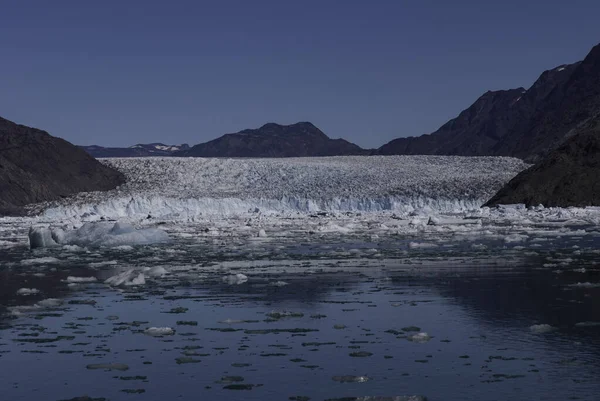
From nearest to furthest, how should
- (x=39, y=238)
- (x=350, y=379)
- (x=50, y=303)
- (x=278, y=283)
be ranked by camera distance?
1. (x=350, y=379)
2. (x=50, y=303)
3. (x=278, y=283)
4. (x=39, y=238)

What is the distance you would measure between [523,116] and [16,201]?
11609cm

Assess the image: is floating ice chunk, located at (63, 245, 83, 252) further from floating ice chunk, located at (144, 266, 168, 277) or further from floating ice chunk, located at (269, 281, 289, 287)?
floating ice chunk, located at (269, 281, 289, 287)

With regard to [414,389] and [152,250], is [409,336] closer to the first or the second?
[414,389]

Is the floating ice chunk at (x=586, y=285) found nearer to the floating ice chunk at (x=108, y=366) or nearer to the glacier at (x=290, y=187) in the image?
the floating ice chunk at (x=108, y=366)

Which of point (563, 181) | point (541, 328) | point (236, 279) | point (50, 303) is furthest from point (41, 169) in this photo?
point (541, 328)

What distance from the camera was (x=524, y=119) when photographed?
143875mm

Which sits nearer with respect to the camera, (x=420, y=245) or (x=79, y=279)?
(x=79, y=279)

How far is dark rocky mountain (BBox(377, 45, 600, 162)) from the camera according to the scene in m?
103

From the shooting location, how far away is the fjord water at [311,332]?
5902 mm

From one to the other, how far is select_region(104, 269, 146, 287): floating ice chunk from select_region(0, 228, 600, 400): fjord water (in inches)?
6.0

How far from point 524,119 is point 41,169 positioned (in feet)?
346

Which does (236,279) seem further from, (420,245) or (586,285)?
(420,245)

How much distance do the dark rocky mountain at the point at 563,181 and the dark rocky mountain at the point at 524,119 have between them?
29.1 m

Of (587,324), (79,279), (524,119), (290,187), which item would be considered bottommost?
(79,279)
